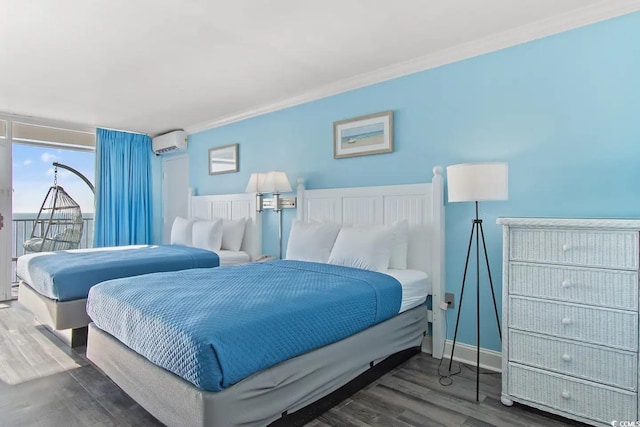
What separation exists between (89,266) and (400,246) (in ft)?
8.45

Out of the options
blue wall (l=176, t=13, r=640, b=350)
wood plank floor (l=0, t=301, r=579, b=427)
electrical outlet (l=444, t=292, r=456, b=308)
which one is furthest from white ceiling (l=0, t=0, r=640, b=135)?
wood plank floor (l=0, t=301, r=579, b=427)

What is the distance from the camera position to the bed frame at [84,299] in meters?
2.91

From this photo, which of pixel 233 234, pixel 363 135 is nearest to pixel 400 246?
pixel 363 135

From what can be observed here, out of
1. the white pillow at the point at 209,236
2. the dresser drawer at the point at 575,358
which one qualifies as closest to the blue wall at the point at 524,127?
the dresser drawer at the point at 575,358

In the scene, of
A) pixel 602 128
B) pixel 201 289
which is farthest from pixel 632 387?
pixel 201 289

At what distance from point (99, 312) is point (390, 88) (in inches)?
108

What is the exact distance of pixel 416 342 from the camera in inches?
108

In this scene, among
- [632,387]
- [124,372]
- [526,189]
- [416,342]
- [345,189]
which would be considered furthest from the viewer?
[345,189]

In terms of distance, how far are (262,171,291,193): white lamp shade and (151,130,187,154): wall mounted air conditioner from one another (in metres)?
2.23

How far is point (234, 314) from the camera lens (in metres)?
1.69

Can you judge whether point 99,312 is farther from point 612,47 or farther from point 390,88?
point 612,47

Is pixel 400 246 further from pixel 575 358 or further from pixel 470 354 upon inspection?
pixel 575 358

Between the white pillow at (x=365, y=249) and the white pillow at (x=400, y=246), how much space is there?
73 mm

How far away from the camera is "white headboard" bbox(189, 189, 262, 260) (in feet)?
14.3
